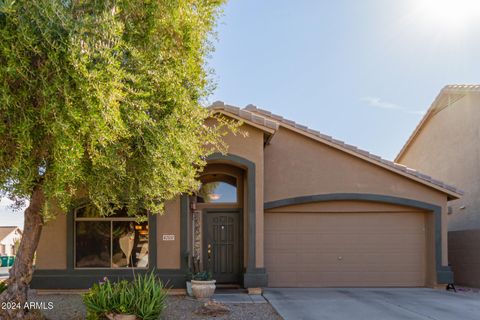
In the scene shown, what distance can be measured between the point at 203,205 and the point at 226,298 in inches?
140

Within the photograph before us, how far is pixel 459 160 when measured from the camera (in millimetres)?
17609

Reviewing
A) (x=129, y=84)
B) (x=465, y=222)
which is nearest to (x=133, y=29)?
(x=129, y=84)

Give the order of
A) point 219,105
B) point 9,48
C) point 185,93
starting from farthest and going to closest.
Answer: point 219,105
point 185,93
point 9,48

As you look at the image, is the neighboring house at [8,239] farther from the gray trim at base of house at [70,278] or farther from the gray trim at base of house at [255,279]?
the gray trim at base of house at [255,279]

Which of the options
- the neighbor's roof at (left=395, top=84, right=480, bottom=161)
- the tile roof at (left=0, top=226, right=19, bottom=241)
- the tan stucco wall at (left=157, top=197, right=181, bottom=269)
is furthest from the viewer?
the tile roof at (left=0, top=226, right=19, bottom=241)

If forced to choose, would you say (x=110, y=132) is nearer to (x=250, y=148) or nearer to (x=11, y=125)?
(x=11, y=125)

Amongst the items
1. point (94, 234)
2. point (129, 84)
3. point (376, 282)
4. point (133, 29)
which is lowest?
point (376, 282)

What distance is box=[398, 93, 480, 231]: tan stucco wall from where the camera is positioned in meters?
16.5

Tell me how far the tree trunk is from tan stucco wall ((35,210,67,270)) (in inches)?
166

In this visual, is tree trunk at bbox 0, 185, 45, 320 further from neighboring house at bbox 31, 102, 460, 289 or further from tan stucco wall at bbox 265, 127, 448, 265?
tan stucco wall at bbox 265, 127, 448, 265

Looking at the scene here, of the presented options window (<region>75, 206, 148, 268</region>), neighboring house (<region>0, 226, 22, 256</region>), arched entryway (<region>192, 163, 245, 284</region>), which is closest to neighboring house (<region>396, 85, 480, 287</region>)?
arched entryway (<region>192, 163, 245, 284</region>)

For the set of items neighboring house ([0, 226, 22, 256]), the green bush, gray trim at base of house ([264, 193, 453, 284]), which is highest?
gray trim at base of house ([264, 193, 453, 284])

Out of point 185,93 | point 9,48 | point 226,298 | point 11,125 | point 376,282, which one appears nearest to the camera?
point 9,48

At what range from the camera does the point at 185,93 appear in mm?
8703
